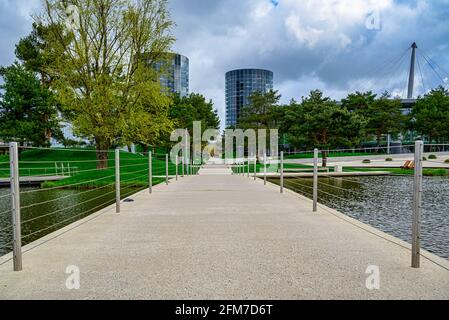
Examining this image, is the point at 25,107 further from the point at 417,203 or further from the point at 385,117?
the point at 385,117

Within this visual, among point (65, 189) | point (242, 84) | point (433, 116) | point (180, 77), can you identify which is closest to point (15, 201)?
point (65, 189)

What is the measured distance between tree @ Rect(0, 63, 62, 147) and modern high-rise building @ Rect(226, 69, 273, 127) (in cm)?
10855

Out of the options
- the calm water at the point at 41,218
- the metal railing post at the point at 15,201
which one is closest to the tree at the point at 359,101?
the calm water at the point at 41,218

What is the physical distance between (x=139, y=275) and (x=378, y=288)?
2.04 metres

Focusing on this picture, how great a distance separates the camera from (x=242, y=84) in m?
138

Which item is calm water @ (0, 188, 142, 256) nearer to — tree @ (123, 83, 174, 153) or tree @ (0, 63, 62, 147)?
tree @ (123, 83, 174, 153)

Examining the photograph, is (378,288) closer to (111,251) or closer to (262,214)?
(111,251)

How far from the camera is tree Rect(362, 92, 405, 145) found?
5178 cm

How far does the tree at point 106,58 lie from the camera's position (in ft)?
64.1

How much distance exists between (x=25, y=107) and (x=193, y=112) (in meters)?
16.8

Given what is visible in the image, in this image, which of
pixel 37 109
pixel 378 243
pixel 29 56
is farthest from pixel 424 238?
pixel 29 56

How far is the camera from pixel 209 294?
2.56 meters

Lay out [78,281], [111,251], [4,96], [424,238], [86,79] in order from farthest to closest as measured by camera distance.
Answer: [4,96] < [86,79] < [424,238] < [111,251] < [78,281]

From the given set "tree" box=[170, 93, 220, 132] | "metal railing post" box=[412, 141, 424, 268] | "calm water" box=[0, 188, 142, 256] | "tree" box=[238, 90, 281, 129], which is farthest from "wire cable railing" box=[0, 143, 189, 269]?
"tree" box=[238, 90, 281, 129]
